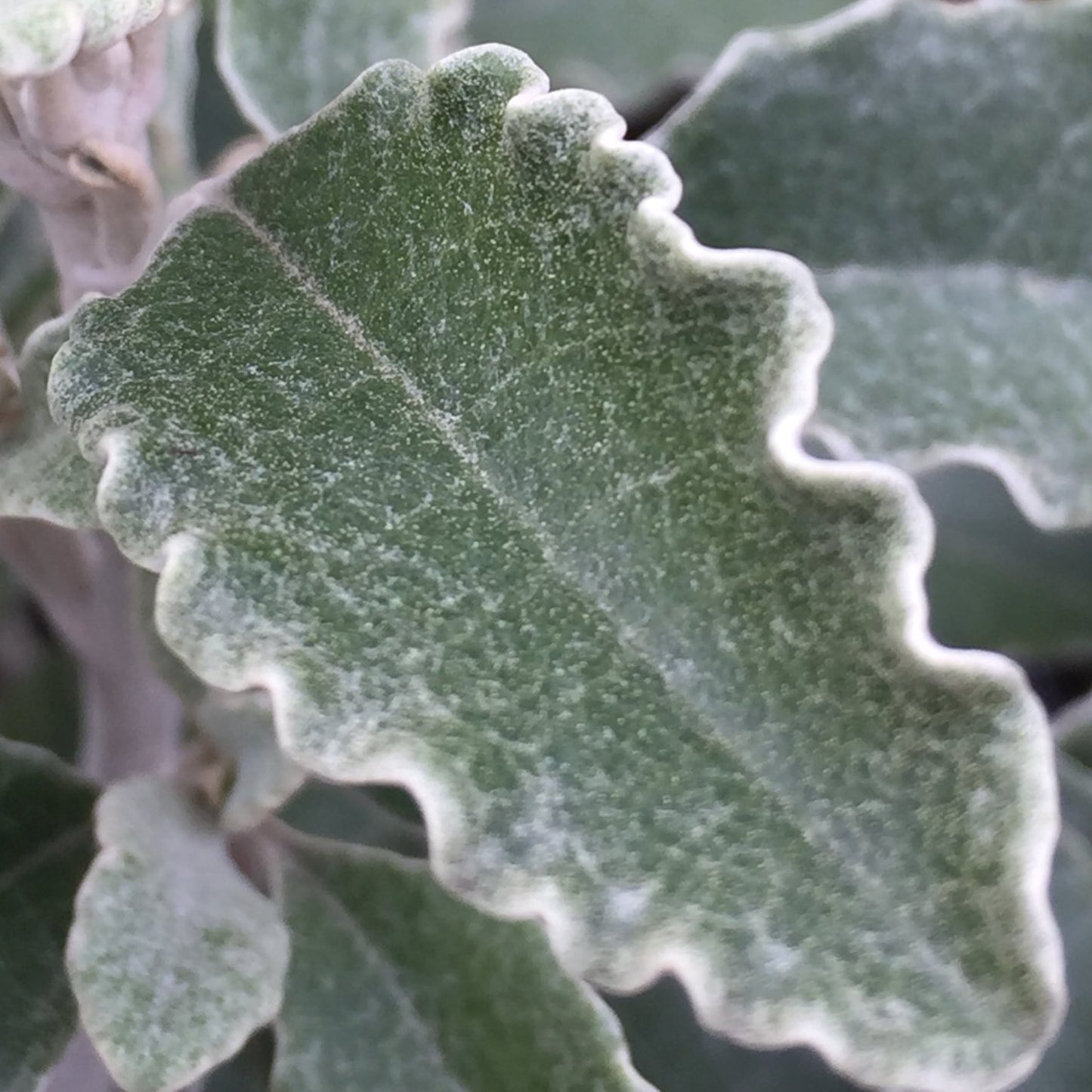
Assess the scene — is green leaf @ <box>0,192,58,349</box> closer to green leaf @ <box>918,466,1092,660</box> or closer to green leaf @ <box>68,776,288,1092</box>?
green leaf @ <box>68,776,288,1092</box>

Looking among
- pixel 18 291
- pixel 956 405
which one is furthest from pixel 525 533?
pixel 18 291

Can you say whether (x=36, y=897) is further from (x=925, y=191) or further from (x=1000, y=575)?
(x=1000, y=575)

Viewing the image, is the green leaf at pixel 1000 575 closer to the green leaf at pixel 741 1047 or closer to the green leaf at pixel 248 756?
the green leaf at pixel 741 1047

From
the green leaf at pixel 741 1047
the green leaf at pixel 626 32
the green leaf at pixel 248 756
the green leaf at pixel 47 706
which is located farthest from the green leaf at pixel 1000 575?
the green leaf at pixel 47 706

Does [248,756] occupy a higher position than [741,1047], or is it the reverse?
[248,756]

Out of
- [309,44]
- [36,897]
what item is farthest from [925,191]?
[36,897]
